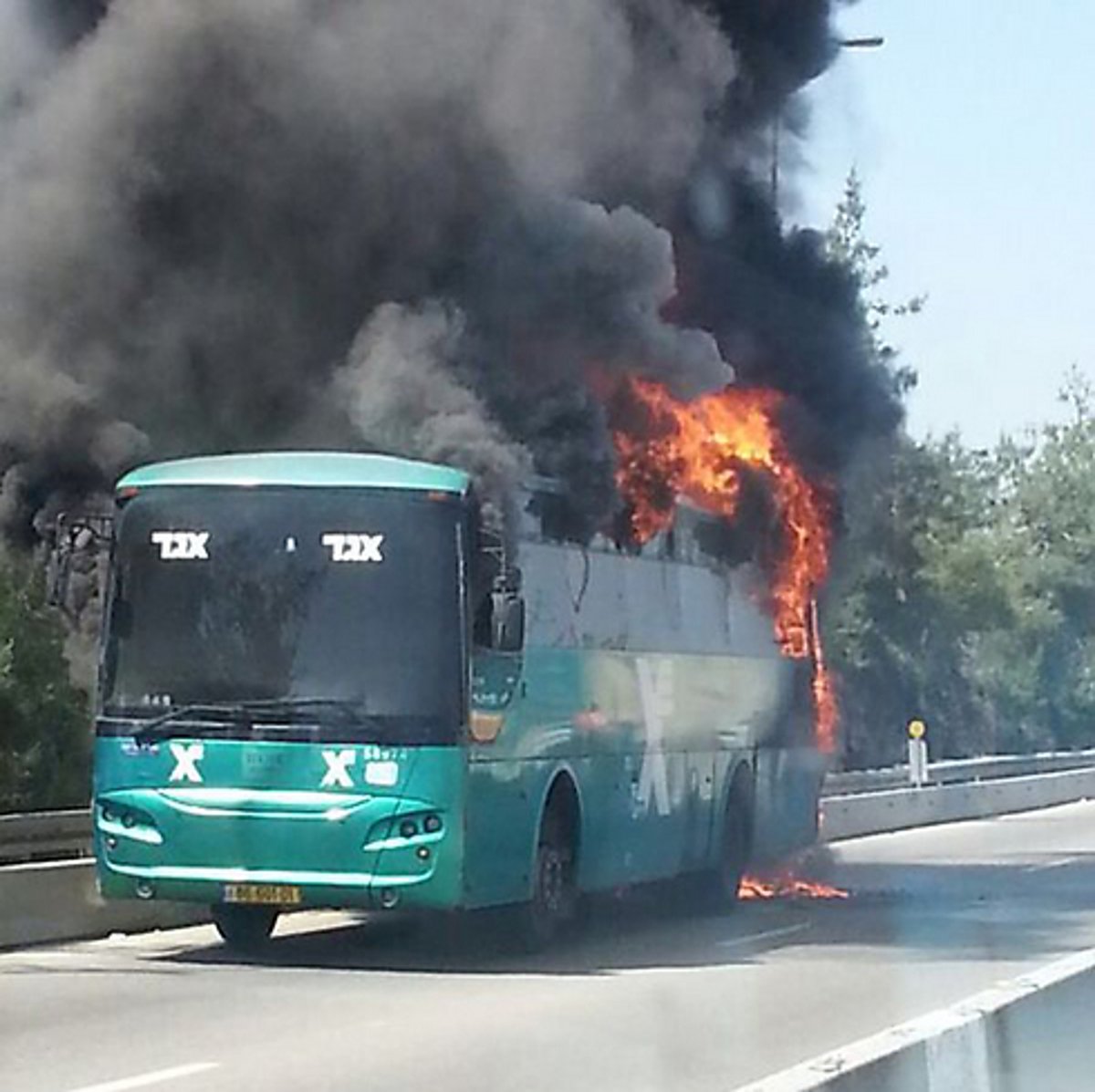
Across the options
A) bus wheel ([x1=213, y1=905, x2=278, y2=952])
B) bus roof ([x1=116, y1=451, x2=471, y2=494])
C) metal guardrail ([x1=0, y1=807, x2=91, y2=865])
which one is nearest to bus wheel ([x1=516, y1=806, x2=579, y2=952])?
bus wheel ([x1=213, y1=905, x2=278, y2=952])

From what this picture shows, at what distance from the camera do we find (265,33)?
2536 cm

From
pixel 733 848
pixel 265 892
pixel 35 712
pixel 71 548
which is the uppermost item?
pixel 35 712

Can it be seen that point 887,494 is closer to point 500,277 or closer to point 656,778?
point 500,277

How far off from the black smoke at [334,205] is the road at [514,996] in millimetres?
4569

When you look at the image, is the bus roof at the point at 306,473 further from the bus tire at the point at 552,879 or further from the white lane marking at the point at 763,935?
the white lane marking at the point at 763,935

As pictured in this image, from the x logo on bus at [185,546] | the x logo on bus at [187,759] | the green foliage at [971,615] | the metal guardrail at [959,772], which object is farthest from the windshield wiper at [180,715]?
the green foliage at [971,615]

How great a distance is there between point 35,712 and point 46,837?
7.62 meters

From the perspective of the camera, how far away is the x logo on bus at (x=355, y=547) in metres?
16.7

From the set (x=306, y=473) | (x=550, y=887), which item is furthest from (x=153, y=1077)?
(x=550, y=887)

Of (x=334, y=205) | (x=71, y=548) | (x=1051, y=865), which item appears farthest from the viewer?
(x=1051, y=865)

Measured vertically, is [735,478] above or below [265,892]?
above

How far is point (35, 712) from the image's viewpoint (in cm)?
3145

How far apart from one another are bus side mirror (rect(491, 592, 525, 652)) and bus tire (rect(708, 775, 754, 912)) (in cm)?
606

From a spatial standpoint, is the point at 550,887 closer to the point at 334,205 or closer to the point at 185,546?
the point at 185,546
